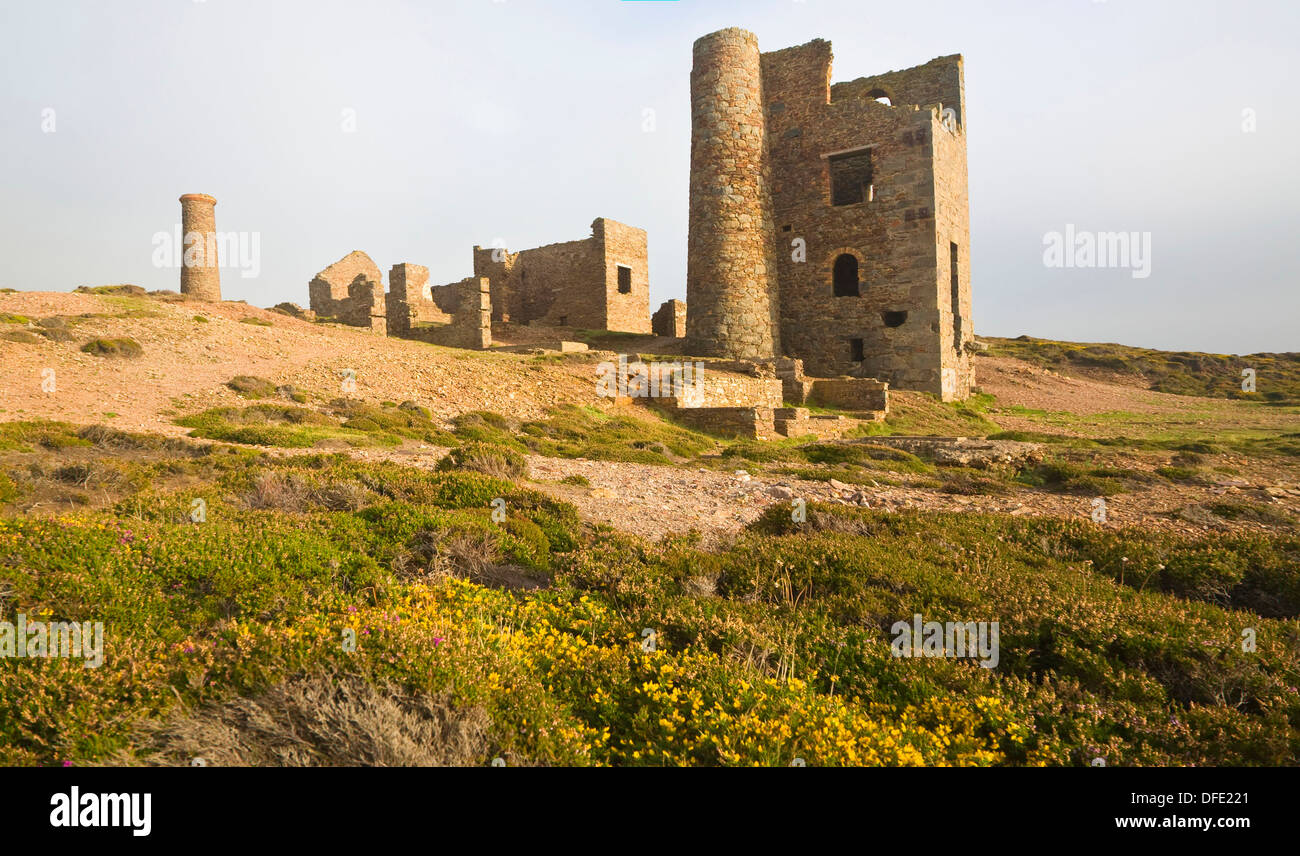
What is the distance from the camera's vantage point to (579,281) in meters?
33.0

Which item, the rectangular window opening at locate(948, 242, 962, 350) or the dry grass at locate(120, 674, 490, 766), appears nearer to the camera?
the dry grass at locate(120, 674, 490, 766)

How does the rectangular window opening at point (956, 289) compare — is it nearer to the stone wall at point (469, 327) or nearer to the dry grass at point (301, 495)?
the stone wall at point (469, 327)

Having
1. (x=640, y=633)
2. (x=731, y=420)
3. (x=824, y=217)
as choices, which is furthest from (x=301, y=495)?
(x=824, y=217)

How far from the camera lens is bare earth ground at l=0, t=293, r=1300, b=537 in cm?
934

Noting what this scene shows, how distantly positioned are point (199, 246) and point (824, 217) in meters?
25.8

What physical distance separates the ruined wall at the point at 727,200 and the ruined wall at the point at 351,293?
12997 mm

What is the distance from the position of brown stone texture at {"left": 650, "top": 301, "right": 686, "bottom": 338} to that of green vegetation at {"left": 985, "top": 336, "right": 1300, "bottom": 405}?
1989 centimetres

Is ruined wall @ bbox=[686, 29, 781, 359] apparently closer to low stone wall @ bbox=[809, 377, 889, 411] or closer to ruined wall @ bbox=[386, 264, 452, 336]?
low stone wall @ bbox=[809, 377, 889, 411]

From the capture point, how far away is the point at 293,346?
1931 cm

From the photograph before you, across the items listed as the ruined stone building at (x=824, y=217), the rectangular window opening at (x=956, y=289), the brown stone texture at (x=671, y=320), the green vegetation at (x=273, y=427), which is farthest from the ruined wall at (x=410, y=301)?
the rectangular window opening at (x=956, y=289)

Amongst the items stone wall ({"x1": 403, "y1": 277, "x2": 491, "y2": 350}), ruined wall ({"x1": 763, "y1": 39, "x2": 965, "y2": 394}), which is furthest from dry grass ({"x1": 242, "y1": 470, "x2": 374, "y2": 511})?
ruined wall ({"x1": 763, "y1": 39, "x2": 965, "y2": 394})

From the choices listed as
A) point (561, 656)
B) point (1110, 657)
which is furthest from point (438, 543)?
point (1110, 657)

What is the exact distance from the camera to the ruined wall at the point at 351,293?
28781mm
